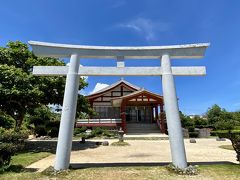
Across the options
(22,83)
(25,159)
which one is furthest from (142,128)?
(25,159)

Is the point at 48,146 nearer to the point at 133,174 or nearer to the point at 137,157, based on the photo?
the point at 137,157

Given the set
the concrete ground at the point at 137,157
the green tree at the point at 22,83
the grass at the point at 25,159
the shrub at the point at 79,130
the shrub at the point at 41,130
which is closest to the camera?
the grass at the point at 25,159

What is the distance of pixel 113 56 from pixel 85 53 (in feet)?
3.55

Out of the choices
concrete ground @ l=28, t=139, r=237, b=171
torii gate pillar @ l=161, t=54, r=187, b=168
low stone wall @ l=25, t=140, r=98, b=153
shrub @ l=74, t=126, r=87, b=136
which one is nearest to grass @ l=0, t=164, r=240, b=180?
torii gate pillar @ l=161, t=54, r=187, b=168

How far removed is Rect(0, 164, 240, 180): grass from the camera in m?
6.16

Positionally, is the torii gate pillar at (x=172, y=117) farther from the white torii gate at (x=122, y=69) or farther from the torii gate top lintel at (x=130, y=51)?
the torii gate top lintel at (x=130, y=51)

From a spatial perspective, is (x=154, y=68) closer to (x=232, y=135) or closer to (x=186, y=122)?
(x=232, y=135)

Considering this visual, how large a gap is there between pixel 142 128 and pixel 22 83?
17.2 meters

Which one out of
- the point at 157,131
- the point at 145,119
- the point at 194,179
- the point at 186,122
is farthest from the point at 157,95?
the point at 194,179

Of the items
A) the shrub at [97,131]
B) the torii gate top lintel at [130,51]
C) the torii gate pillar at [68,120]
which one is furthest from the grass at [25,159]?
the shrub at [97,131]

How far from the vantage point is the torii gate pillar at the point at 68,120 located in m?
6.82

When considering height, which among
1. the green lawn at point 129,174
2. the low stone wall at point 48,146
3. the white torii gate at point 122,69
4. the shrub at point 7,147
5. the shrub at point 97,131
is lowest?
the green lawn at point 129,174

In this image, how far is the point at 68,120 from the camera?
704 centimetres

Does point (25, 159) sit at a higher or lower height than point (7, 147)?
lower
